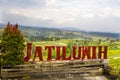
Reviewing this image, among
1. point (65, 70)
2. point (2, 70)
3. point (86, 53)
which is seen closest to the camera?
point (2, 70)

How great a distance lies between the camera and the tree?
45156 mm

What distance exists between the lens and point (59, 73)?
156ft

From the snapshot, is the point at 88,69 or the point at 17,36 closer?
the point at 17,36

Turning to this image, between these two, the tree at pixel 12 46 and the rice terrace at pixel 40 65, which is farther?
the rice terrace at pixel 40 65

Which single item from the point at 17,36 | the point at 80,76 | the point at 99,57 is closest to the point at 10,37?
the point at 17,36

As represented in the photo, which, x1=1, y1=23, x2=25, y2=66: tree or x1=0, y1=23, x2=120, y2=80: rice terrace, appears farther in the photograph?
x1=0, y1=23, x2=120, y2=80: rice terrace

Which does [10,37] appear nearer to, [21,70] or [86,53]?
[21,70]

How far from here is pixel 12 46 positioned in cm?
4553

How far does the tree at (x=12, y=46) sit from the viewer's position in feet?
148

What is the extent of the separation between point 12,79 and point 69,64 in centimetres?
1080

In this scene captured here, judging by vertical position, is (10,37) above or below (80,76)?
above

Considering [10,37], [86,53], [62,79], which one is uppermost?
[10,37]

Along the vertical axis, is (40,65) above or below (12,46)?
below

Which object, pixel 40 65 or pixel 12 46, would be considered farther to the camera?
pixel 40 65
